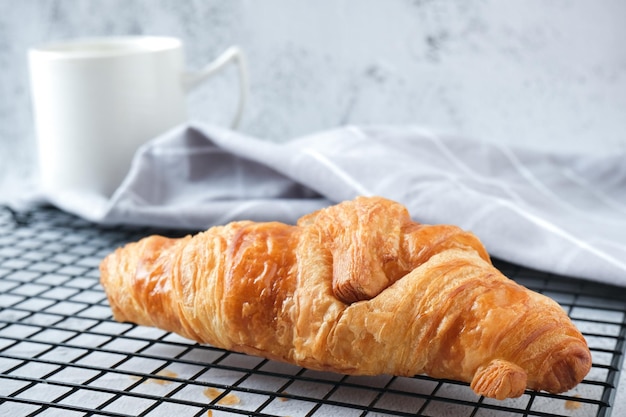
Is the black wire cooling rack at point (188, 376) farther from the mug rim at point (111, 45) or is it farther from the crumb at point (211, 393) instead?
the mug rim at point (111, 45)

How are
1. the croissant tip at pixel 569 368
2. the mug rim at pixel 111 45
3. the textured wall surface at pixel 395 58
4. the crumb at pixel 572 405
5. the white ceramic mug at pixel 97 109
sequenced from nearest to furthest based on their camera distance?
the croissant tip at pixel 569 368 < the crumb at pixel 572 405 < the white ceramic mug at pixel 97 109 < the mug rim at pixel 111 45 < the textured wall surface at pixel 395 58

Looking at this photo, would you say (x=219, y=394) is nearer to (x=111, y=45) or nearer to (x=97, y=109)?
(x=97, y=109)

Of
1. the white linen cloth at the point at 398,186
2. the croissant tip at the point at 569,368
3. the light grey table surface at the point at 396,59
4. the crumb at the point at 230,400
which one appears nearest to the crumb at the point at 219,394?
the crumb at the point at 230,400

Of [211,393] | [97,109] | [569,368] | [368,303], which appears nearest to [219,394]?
[211,393]

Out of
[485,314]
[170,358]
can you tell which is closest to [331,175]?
[170,358]

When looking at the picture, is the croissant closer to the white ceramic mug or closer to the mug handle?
the white ceramic mug

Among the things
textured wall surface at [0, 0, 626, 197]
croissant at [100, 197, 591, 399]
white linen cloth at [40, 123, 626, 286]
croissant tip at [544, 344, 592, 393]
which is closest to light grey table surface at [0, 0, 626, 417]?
textured wall surface at [0, 0, 626, 197]
